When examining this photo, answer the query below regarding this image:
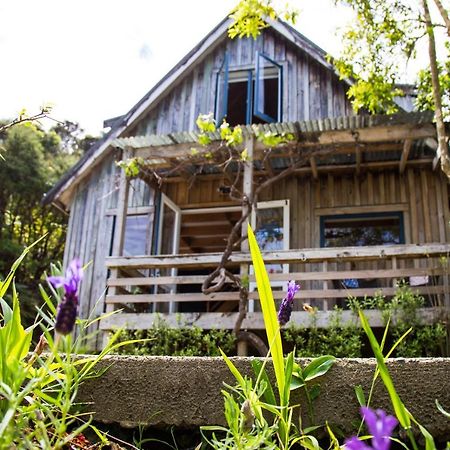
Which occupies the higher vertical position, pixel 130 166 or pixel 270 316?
pixel 130 166

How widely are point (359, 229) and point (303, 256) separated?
3.03m

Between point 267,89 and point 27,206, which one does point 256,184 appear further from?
point 27,206

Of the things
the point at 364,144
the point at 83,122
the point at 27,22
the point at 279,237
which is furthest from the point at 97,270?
the point at 83,122

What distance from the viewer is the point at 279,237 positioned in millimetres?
9695

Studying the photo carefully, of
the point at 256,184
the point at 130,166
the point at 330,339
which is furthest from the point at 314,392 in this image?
the point at 256,184

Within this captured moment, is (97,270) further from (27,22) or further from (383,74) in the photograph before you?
(383,74)

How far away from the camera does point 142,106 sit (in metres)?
10.5

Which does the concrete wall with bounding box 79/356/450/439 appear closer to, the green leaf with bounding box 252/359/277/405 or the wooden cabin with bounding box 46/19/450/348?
the green leaf with bounding box 252/359/277/405

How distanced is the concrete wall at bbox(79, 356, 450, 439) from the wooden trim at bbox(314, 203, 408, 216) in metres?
7.86

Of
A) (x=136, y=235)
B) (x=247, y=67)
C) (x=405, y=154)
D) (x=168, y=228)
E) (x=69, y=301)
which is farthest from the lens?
(x=247, y=67)

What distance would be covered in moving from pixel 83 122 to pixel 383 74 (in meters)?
14.4

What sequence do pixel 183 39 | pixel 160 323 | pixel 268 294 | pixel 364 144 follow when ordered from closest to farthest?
pixel 268 294
pixel 160 323
pixel 364 144
pixel 183 39

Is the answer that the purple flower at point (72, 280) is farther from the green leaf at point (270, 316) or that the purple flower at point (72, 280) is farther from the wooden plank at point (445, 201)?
the wooden plank at point (445, 201)

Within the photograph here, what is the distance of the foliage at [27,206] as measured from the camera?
15.5 metres
